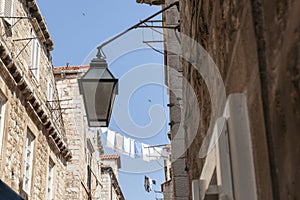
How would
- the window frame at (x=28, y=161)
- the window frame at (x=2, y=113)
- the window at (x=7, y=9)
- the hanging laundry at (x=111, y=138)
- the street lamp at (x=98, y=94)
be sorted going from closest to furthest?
the street lamp at (x=98, y=94) < the window frame at (x=2, y=113) < the window at (x=7, y=9) < the window frame at (x=28, y=161) < the hanging laundry at (x=111, y=138)

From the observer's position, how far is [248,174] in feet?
6.70

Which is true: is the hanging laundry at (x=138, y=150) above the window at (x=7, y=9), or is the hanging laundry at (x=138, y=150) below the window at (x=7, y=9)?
below

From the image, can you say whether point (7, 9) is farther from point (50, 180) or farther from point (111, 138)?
point (111, 138)

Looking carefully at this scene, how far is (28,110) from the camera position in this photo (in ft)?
40.3

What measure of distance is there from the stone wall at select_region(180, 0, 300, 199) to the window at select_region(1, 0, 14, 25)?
346 inches

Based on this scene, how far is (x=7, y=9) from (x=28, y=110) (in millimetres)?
2638

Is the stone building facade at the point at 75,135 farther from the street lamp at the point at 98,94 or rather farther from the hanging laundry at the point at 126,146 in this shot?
the street lamp at the point at 98,94

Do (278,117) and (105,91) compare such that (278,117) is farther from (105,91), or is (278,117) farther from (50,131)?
(50,131)

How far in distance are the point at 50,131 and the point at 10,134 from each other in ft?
12.6

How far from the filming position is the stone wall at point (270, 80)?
1480mm

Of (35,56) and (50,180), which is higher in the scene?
(35,56)

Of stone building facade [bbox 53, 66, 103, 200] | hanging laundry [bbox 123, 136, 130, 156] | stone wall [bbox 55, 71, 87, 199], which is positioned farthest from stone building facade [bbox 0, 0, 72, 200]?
hanging laundry [bbox 123, 136, 130, 156]

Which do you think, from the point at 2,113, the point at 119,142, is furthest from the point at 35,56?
the point at 119,142

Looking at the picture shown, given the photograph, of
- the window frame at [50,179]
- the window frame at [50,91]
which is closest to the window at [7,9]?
the window frame at [50,91]
